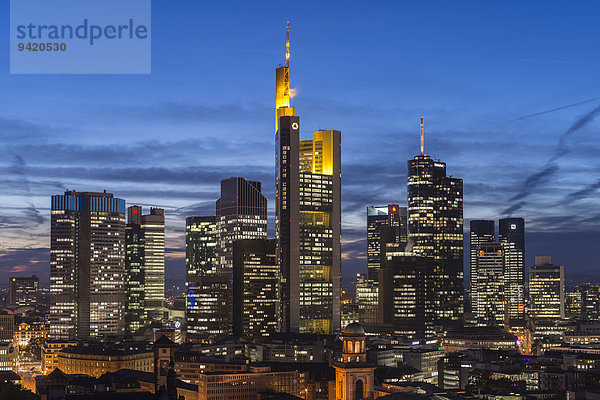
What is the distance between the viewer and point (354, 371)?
121812 millimetres

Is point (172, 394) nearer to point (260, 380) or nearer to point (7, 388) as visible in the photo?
point (7, 388)

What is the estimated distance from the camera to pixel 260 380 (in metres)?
184

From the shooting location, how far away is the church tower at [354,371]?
122 meters

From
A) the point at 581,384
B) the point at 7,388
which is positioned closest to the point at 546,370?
the point at 581,384

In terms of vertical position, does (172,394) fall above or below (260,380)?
above

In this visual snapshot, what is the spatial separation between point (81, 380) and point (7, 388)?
111 ft

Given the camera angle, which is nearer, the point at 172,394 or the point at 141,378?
the point at 172,394

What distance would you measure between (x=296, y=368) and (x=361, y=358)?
7411 centimetres

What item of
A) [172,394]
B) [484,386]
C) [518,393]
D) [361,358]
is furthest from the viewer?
[484,386]

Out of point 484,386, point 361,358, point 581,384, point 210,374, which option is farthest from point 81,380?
point 581,384

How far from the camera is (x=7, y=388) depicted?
13062cm

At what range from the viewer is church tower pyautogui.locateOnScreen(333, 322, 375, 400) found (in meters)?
122

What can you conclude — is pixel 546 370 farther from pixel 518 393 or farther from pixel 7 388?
pixel 7 388

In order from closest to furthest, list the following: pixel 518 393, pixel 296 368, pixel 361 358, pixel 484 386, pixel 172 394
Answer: pixel 172 394, pixel 361 358, pixel 518 393, pixel 484 386, pixel 296 368
